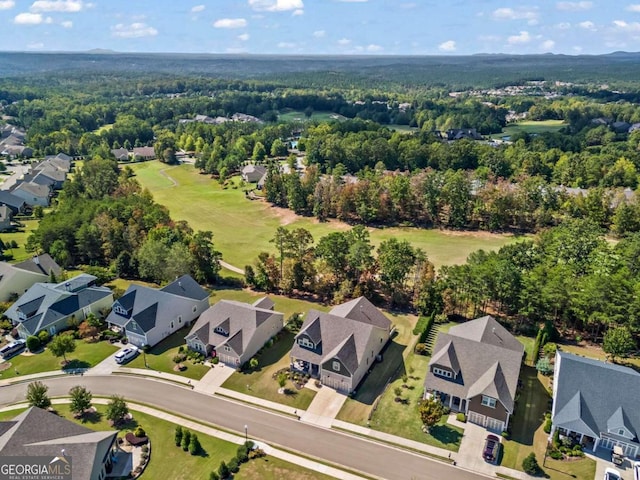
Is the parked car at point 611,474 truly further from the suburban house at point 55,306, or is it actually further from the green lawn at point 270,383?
the suburban house at point 55,306

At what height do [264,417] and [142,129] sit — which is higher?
[142,129]

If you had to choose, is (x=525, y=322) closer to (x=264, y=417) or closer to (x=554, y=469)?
(x=554, y=469)

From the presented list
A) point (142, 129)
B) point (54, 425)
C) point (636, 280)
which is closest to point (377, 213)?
point (636, 280)

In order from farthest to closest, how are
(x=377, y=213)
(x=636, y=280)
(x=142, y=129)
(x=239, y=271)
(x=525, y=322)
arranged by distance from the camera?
(x=142, y=129) → (x=377, y=213) → (x=239, y=271) → (x=525, y=322) → (x=636, y=280)

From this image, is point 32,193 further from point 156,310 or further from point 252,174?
point 156,310

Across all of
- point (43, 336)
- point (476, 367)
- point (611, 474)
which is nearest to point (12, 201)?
point (43, 336)

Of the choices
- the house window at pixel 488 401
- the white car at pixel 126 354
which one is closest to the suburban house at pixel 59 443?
the white car at pixel 126 354
